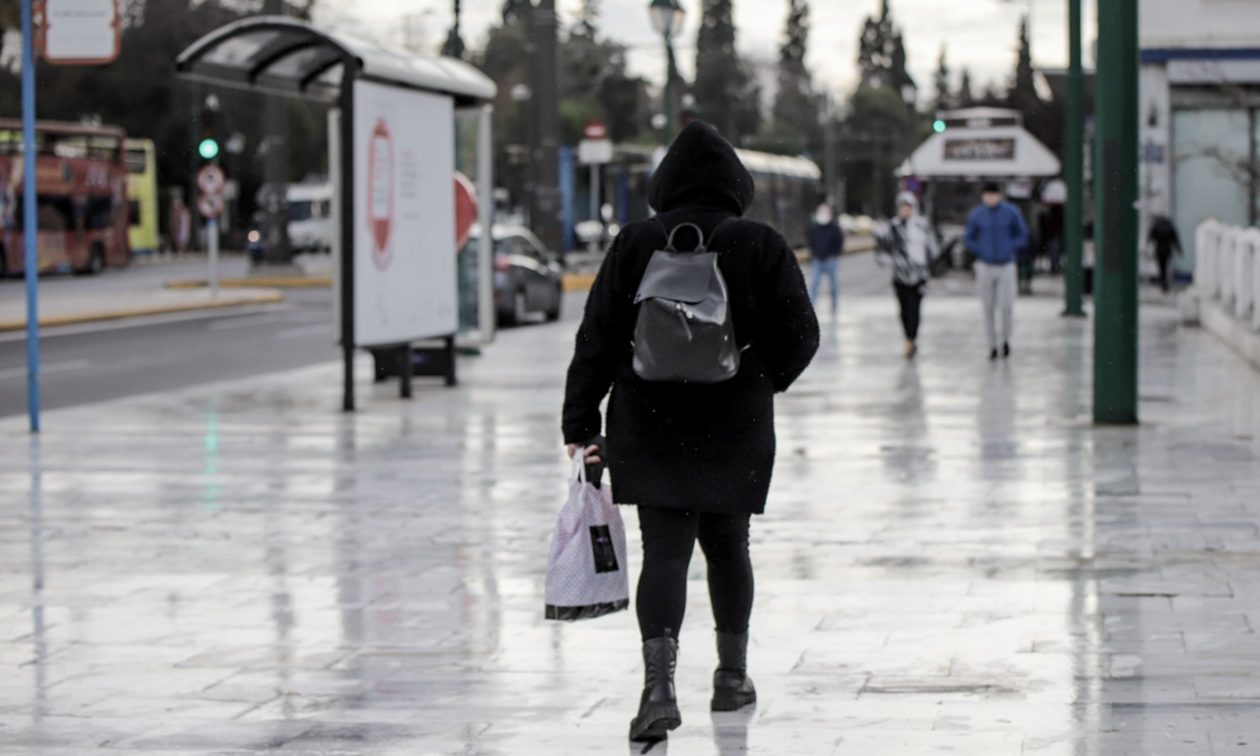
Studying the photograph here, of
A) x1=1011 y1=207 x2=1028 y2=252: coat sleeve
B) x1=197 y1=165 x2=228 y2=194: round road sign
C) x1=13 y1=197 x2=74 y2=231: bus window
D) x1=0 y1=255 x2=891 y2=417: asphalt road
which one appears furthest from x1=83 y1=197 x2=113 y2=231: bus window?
x1=1011 y1=207 x2=1028 y2=252: coat sleeve

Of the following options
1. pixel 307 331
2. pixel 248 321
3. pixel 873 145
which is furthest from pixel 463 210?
pixel 873 145

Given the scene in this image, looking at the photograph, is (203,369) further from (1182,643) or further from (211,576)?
(1182,643)

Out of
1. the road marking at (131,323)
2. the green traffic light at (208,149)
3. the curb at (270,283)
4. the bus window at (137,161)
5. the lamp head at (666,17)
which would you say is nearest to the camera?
the road marking at (131,323)

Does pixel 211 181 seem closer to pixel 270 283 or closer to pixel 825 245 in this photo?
pixel 270 283

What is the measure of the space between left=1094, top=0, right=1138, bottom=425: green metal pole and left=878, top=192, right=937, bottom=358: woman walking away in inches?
283

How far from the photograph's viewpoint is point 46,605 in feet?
28.8

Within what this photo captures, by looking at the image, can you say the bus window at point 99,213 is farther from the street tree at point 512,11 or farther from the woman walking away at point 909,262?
the street tree at point 512,11

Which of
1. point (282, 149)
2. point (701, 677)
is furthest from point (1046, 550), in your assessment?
point (282, 149)

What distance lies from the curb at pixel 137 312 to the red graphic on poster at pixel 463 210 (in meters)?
13.6

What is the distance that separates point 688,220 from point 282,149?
4267 centimetres

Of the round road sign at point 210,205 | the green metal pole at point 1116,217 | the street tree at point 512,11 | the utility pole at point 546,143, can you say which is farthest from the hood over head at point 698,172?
the street tree at point 512,11

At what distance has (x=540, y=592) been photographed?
9039mm

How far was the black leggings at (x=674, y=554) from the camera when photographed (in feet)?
20.7

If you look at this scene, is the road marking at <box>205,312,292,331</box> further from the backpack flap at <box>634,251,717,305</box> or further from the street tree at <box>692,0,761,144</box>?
the street tree at <box>692,0,761,144</box>
